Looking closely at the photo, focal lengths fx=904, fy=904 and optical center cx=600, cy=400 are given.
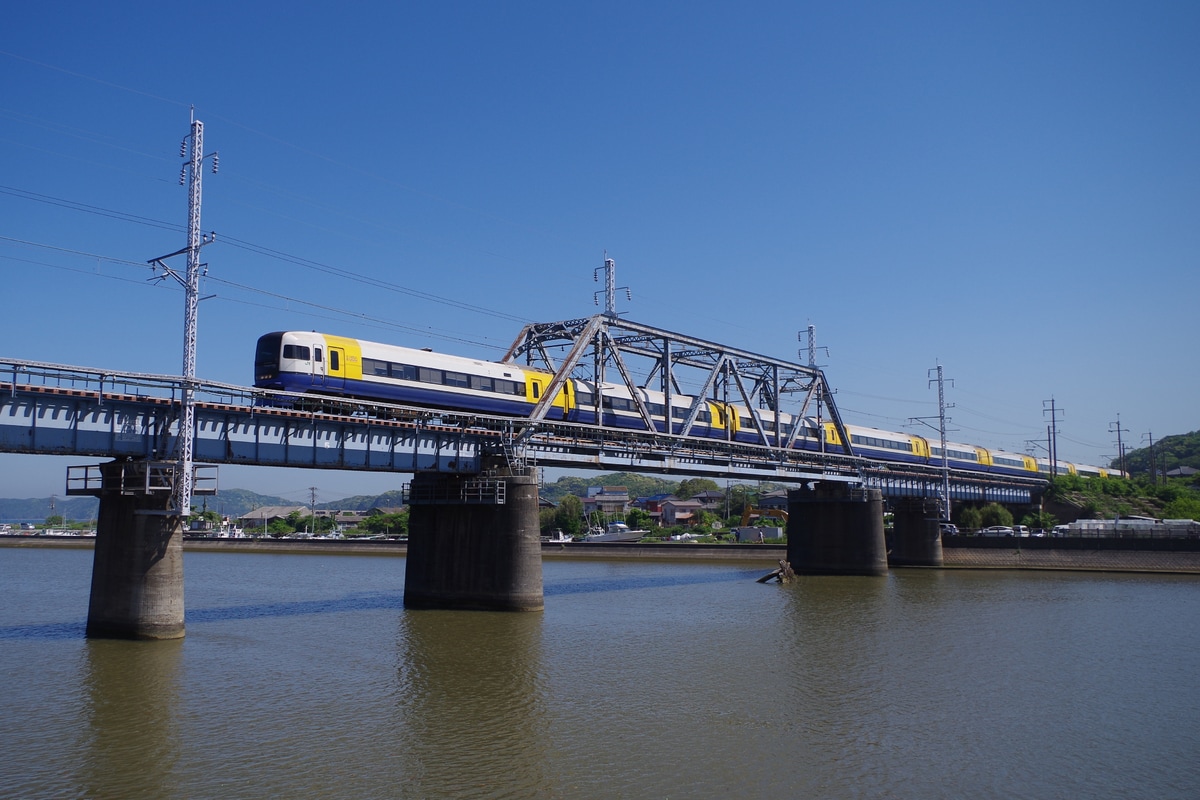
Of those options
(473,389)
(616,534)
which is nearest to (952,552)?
(616,534)

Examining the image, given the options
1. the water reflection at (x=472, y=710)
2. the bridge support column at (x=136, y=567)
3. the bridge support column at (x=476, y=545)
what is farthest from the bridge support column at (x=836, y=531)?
the bridge support column at (x=136, y=567)

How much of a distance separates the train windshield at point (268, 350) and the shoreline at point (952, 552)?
6667 centimetres

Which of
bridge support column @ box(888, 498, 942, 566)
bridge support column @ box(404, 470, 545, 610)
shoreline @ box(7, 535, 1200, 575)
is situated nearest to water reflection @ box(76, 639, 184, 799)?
bridge support column @ box(404, 470, 545, 610)

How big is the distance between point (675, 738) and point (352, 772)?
8.07 meters

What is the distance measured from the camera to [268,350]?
41.8 meters

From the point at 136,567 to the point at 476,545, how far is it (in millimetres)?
16814

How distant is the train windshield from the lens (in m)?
41.4

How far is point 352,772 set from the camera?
20.2 metres

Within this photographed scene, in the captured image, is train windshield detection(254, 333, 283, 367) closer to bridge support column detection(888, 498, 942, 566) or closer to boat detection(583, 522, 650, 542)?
bridge support column detection(888, 498, 942, 566)

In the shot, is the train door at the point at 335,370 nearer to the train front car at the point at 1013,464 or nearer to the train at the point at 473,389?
the train at the point at 473,389

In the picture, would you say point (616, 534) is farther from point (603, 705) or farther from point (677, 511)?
point (603, 705)

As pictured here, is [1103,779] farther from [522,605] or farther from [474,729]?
[522,605]

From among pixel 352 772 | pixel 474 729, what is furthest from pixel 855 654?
pixel 352 772

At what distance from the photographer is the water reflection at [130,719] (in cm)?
1947
